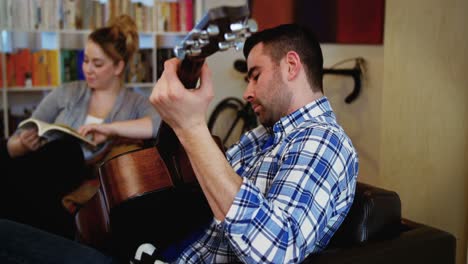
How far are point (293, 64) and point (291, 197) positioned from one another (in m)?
0.42

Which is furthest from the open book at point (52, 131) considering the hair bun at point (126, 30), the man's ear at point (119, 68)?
the hair bun at point (126, 30)

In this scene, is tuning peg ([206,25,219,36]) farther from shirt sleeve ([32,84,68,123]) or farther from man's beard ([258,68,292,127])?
shirt sleeve ([32,84,68,123])

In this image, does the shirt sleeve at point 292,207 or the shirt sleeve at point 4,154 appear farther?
the shirt sleeve at point 4,154

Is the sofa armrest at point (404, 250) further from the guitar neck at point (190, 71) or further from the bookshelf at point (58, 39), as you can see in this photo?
the bookshelf at point (58, 39)

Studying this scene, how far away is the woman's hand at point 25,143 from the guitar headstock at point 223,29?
65.2 inches

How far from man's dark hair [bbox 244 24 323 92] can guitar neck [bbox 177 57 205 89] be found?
385 millimetres

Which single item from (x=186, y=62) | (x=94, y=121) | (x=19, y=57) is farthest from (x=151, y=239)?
(x=19, y=57)

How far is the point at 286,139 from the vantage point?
137 centimetres

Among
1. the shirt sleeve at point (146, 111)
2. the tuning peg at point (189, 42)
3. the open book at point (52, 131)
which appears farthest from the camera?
the shirt sleeve at point (146, 111)

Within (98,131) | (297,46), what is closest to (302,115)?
(297,46)

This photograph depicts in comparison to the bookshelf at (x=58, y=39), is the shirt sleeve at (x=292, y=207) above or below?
below

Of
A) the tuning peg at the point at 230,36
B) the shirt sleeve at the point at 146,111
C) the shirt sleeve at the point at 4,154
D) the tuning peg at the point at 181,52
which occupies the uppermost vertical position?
the tuning peg at the point at 230,36

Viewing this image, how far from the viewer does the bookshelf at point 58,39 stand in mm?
3598

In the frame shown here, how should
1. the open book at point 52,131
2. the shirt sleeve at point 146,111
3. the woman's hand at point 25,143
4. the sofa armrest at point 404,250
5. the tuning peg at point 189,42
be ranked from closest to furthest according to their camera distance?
the tuning peg at point 189,42 < the sofa armrest at point 404,250 < the open book at point 52,131 < the woman's hand at point 25,143 < the shirt sleeve at point 146,111
